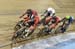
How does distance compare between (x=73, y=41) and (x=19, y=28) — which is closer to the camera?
(x=19, y=28)

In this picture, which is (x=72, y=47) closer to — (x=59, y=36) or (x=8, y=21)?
(x=59, y=36)

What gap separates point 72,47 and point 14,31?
0.75 feet

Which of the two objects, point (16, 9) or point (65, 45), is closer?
point (65, 45)

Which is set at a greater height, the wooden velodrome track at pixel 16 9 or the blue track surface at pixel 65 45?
the wooden velodrome track at pixel 16 9

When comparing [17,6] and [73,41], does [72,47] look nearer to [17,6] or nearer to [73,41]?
[73,41]

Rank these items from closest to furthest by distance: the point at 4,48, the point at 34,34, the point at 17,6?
the point at 4,48 → the point at 34,34 → the point at 17,6

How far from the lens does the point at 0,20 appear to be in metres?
0.89

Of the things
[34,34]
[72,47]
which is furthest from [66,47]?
[34,34]

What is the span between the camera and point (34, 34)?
2.91ft

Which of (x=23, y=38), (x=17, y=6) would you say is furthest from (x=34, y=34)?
(x=17, y=6)

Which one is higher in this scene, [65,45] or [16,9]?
[16,9]

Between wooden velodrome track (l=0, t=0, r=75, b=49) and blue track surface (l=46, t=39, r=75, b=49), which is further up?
wooden velodrome track (l=0, t=0, r=75, b=49)

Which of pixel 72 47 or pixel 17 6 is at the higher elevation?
pixel 17 6

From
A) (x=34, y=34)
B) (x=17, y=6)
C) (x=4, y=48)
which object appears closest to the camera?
(x=4, y=48)
